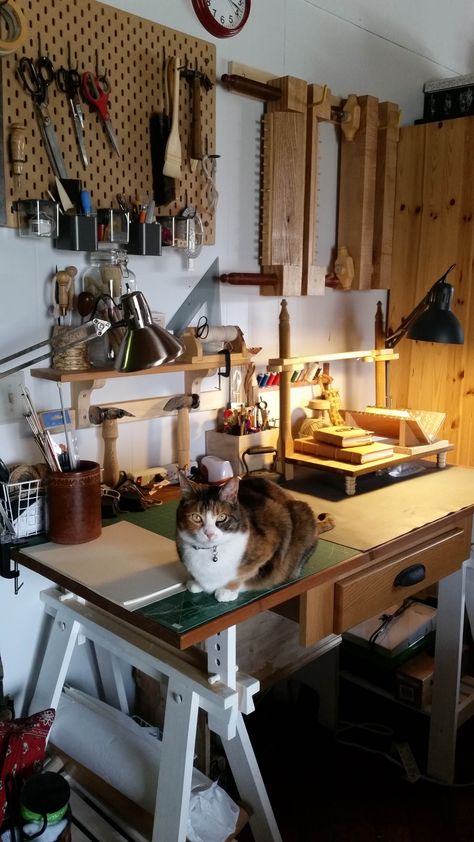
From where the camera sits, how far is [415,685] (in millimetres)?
2043

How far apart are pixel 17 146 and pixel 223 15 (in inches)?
29.9

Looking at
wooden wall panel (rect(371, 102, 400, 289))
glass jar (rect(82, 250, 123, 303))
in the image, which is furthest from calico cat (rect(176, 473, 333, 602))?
wooden wall panel (rect(371, 102, 400, 289))

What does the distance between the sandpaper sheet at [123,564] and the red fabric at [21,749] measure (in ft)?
1.05

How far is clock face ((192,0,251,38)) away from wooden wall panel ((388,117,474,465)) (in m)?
0.74

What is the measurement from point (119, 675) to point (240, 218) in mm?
1276

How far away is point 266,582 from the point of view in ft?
4.17

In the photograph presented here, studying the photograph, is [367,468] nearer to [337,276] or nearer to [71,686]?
[337,276]

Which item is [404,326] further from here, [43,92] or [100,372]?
[43,92]

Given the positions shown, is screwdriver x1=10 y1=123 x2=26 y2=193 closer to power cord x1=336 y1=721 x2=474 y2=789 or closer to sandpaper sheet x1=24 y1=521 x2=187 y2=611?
sandpaper sheet x1=24 y1=521 x2=187 y2=611

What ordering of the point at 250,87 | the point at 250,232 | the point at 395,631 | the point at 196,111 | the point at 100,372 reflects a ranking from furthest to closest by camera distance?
the point at 395,631 < the point at 250,232 < the point at 250,87 < the point at 196,111 < the point at 100,372

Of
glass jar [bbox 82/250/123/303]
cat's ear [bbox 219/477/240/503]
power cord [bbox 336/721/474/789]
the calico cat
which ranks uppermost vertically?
glass jar [bbox 82/250/123/303]

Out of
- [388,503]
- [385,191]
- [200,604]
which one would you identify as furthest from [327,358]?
[200,604]

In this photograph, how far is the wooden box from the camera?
194cm

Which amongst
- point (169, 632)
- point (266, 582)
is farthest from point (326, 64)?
point (169, 632)
